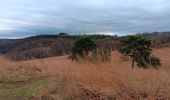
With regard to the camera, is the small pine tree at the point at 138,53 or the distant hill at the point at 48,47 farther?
the distant hill at the point at 48,47

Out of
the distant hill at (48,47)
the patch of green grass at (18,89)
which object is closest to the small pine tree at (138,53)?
the distant hill at (48,47)

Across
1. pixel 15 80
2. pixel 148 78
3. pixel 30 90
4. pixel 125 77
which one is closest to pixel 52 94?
pixel 30 90

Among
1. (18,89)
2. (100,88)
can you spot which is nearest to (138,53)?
(18,89)


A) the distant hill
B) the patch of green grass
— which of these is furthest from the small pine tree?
the patch of green grass

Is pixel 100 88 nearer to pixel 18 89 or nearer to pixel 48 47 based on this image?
pixel 18 89

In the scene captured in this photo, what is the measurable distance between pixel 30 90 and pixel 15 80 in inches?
57.7

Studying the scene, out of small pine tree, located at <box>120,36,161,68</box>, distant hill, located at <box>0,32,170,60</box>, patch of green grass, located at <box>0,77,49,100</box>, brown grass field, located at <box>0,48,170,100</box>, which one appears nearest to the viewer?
brown grass field, located at <box>0,48,170,100</box>

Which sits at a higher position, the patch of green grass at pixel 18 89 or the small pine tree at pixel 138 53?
the small pine tree at pixel 138 53

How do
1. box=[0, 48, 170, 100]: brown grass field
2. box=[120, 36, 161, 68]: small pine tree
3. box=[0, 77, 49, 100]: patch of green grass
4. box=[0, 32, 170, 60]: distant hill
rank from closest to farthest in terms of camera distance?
box=[0, 48, 170, 100]: brown grass field, box=[0, 77, 49, 100]: patch of green grass, box=[120, 36, 161, 68]: small pine tree, box=[0, 32, 170, 60]: distant hill

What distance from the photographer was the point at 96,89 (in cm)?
536

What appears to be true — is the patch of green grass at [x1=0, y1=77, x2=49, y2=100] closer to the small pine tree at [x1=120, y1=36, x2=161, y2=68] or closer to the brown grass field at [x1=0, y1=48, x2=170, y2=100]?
the brown grass field at [x1=0, y1=48, x2=170, y2=100]

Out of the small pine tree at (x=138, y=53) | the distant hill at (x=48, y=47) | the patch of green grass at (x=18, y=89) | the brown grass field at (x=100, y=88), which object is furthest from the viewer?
the distant hill at (x=48, y=47)

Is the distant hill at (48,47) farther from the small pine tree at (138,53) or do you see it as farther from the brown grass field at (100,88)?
the brown grass field at (100,88)

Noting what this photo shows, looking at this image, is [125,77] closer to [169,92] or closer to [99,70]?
[99,70]
